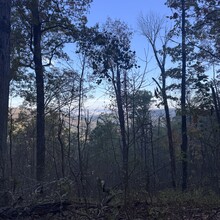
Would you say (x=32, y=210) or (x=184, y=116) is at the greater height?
(x=184, y=116)

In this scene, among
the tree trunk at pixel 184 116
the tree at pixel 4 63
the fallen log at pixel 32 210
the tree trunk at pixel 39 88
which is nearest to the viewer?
the fallen log at pixel 32 210

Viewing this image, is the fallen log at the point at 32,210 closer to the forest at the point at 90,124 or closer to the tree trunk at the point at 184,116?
the forest at the point at 90,124

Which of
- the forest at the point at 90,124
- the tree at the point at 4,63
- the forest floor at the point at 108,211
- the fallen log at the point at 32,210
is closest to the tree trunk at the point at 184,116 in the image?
the forest at the point at 90,124

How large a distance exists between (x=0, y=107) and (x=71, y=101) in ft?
33.6

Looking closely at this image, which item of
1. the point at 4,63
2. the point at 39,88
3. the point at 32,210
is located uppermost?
the point at 39,88

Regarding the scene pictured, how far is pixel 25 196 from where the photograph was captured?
217 inches

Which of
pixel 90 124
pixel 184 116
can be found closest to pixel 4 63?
pixel 90 124

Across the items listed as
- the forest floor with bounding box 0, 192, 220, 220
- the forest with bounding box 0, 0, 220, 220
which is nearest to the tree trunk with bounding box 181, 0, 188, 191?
the forest with bounding box 0, 0, 220, 220

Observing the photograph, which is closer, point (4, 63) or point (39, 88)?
point (4, 63)

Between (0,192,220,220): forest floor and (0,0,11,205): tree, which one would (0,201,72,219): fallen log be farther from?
(0,0,11,205): tree

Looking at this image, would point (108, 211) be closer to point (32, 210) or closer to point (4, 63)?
point (32, 210)

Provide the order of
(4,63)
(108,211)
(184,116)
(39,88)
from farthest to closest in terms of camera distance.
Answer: (184,116) < (39,88) < (4,63) < (108,211)

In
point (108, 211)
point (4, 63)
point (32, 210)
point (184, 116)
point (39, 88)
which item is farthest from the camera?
point (184, 116)

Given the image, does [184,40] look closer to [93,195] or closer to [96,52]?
[96,52]
